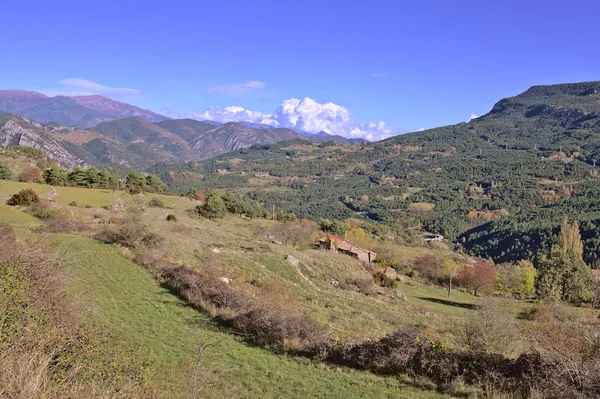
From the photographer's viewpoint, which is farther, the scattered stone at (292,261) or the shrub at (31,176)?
the shrub at (31,176)

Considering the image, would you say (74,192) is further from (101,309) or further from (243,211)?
(101,309)

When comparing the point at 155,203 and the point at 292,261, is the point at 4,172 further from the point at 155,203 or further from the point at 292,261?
the point at 292,261

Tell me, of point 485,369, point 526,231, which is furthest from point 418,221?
point 485,369

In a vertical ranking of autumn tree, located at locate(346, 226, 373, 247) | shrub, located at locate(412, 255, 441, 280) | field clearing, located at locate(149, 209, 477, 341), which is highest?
field clearing, located at locate(149, 209, 477, 341)

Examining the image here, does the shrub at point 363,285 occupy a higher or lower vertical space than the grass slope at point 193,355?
lower

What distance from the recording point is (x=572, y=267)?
156 ft

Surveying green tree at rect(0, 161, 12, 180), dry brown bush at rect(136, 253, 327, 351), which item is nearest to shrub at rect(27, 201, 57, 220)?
dry brown bush at rect(136, 253, 327, 351)

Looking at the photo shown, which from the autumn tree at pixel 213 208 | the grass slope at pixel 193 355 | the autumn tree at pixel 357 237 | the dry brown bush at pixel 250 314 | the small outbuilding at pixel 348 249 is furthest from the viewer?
the autumn tree at pixel 357 237

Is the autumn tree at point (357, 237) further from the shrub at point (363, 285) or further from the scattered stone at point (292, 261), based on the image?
the scattered stone at point (292, 261)

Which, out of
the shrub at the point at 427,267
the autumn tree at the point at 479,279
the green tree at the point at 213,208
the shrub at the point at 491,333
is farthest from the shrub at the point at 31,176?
the autumn tree at the point at 479,279

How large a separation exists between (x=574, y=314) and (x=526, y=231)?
134 meters

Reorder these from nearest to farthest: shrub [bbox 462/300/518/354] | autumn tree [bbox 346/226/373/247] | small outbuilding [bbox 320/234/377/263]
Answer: shrub [bbox 462/300/518/354]
small outbuilding [bbox 320/234/377/263]
autumn tree [bbox 346/226/373/247]

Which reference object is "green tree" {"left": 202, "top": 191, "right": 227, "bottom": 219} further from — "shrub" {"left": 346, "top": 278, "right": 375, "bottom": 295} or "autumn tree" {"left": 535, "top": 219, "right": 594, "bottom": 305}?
"autumn tree" {"left": 535, "top": 219, "right": 594, "bottom": 305}

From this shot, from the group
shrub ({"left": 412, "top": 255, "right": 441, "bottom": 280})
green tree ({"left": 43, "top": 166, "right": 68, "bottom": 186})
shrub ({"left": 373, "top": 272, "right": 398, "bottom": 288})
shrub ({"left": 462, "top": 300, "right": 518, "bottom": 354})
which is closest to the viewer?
shrub ({"left": 462, "top": 300, "right": 518, "bottom": 354})
